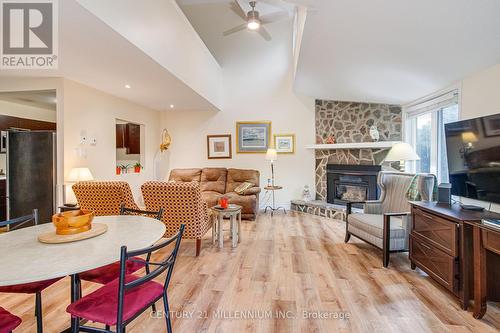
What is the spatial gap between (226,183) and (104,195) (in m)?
3.02

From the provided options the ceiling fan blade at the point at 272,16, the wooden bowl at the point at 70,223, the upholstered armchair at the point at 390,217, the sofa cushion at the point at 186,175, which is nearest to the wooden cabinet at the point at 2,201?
the sofa cushion at the point at 186,175

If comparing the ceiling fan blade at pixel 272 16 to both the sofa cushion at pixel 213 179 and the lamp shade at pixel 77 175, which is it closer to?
the sofa cushion at pixel 213 179

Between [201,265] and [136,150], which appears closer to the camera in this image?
[201,265]

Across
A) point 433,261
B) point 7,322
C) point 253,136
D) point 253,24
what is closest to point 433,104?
point 433,261

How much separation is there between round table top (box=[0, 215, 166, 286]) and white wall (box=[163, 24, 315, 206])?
4.68 m

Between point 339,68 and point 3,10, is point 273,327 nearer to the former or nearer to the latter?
point 3,10

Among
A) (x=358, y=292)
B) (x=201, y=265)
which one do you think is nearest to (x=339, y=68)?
(x=358, y=292)

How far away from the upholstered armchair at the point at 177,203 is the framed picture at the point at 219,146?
10.5 feet

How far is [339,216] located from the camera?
5125 mm

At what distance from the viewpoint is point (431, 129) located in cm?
405

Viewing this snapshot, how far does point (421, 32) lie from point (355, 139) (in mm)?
3226

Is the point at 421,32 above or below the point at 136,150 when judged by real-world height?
above

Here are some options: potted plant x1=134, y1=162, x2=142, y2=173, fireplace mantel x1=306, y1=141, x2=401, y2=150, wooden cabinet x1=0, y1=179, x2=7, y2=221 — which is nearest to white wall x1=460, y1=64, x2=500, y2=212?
fireplace mantel x1=306, y1=141, x2=401, y2=150

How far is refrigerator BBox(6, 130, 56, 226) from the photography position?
3.75 m
